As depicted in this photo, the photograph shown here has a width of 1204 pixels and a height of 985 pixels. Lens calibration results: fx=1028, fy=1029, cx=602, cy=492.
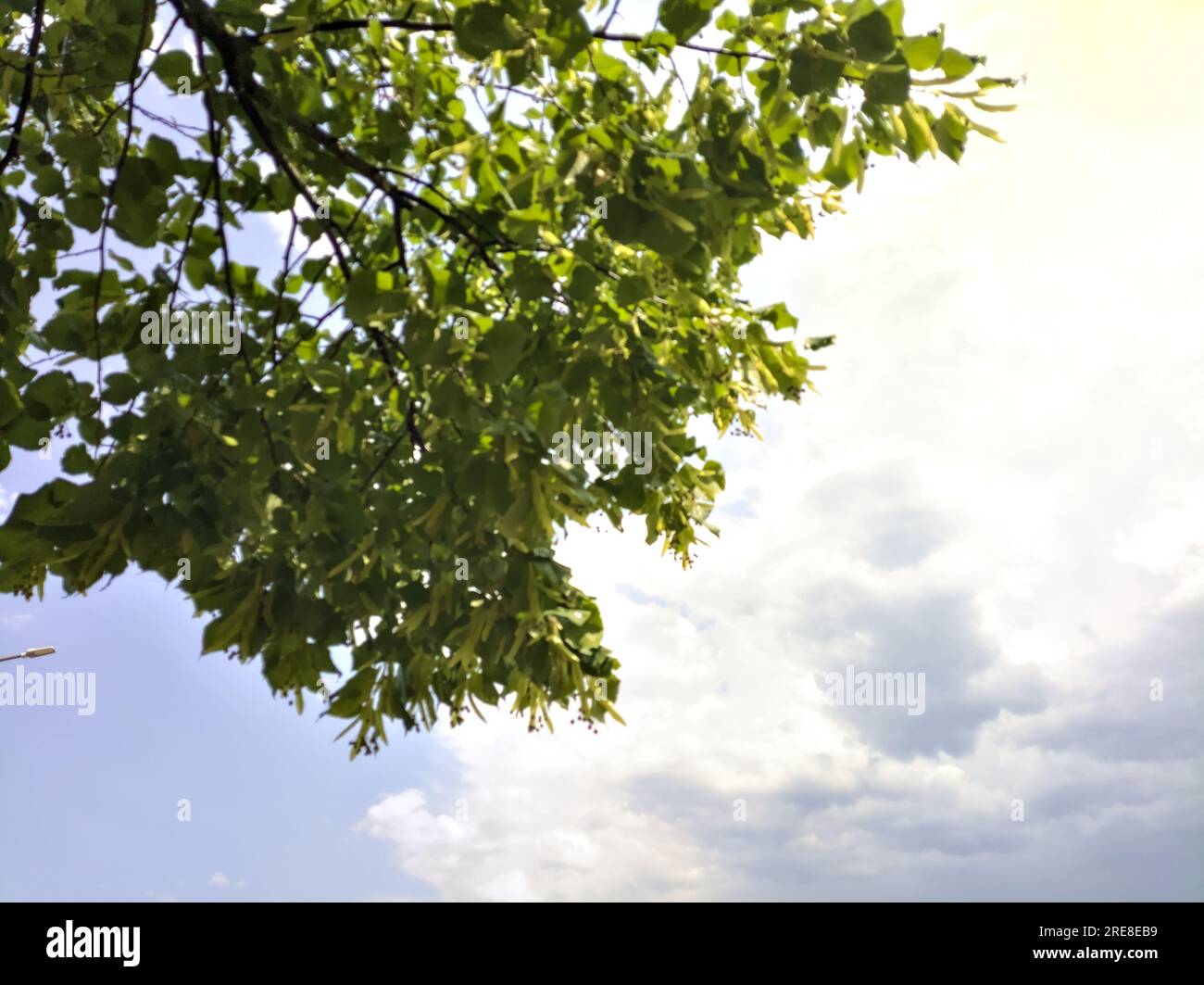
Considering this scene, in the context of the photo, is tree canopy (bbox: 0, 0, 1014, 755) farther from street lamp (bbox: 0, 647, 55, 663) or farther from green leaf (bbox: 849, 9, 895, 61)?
street lamp (bbox: 0, 647, 55, 663)

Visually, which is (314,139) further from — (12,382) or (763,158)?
(763,158)

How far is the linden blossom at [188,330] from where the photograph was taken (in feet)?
16.3

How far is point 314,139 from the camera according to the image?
489 cm

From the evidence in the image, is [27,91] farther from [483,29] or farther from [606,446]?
[606,446]

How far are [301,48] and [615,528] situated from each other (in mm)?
3053

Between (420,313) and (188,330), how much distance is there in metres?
1.82

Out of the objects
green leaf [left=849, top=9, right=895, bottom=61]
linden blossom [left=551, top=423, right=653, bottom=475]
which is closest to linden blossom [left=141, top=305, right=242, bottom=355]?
linden blossom [left=551, top=423, right=653, bottom=475]

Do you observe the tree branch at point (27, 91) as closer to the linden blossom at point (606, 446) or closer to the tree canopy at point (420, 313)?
the tree canopy at point (420, 313)

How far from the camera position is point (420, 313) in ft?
12.2

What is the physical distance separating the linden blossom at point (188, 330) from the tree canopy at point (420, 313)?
1 centimetres

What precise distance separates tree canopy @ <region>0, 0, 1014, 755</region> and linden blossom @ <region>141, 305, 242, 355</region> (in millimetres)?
14
